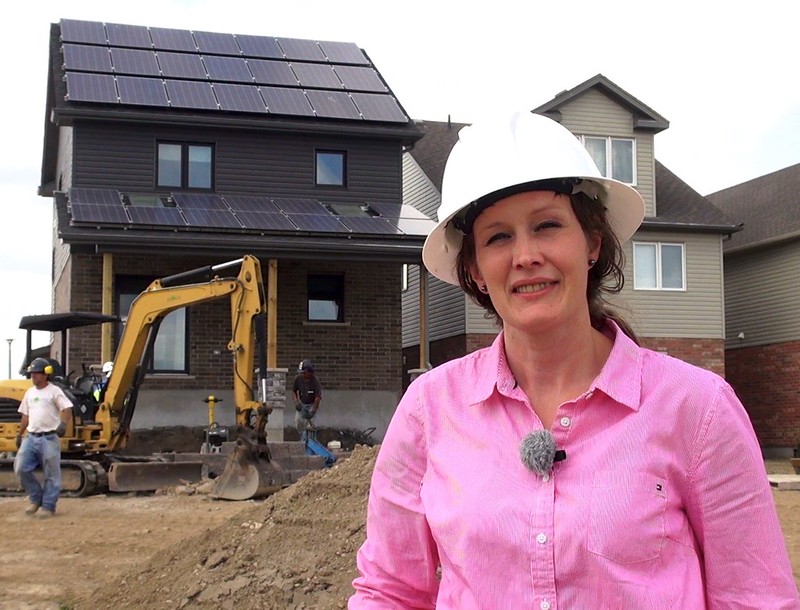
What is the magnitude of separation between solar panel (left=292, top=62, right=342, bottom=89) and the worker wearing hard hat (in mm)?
13539

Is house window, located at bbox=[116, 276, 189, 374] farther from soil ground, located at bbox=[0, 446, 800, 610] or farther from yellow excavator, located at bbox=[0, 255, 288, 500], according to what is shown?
soil ground, located at bbox=[0, 446, 800, 610]

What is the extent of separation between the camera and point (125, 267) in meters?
23.0

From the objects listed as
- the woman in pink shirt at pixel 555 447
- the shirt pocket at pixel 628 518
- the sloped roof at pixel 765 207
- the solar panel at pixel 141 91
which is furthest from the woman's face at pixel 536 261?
the sloped roof at pixel 765 207

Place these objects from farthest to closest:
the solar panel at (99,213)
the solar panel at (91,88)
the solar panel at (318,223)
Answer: the solar panel at (91,88) < the solar panel at (318,223) < the solar panel at (99,213)

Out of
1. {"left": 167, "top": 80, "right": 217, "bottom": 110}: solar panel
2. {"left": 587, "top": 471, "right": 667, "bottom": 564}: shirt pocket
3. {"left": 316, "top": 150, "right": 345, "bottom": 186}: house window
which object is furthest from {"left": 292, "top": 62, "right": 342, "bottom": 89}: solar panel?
{"left": 587, "top": 471, "right": 667, "bottom": 564}: shirt pocket

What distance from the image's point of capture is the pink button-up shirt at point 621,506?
208 centimetres

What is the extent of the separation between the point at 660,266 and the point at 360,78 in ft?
29.2

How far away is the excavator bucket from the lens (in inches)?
608

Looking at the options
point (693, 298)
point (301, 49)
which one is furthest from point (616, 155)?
point (301, 49)

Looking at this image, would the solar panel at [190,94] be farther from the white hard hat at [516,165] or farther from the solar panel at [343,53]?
the white hard hat at [516,165]

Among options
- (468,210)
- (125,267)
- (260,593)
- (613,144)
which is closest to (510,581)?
(468,210)

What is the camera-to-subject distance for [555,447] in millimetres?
2197

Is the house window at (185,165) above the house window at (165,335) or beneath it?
above

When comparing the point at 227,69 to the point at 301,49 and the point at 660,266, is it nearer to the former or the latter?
the point at 301,49
